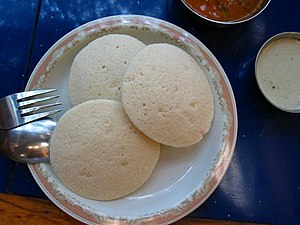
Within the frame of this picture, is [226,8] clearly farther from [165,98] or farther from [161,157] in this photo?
[161,157]

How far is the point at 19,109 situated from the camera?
106 centimetres

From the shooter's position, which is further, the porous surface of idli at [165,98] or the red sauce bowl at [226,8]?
the red sauce bowl at [226,8]

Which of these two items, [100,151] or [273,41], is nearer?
[100,151]

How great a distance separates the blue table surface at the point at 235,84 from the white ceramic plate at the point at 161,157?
10cm

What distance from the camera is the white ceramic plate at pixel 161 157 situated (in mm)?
1006

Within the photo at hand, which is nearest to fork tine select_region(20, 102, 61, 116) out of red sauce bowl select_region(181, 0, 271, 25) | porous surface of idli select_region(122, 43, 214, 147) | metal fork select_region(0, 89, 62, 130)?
metal fork select_region(0, 89, 62, 130)

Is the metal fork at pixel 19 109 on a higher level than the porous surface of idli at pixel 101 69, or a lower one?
lower

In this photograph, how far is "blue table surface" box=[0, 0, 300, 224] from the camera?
1111mm

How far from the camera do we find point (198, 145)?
1073mm

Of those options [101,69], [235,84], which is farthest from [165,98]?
[235,84]

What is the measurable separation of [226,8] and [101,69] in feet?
1.29

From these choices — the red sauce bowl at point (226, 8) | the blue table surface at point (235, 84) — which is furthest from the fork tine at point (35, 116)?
the red sauce bowl at point (226, 8)

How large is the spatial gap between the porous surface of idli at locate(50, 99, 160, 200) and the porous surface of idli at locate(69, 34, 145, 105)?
0.04 meters

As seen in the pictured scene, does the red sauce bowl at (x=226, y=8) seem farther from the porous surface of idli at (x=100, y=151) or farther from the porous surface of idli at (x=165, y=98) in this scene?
the porous surface of idli at (x=100, y=151)
